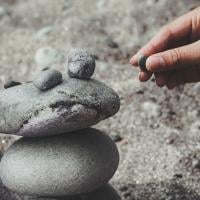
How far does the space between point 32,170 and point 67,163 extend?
0.12 metres

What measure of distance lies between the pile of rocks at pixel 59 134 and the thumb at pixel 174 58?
0.65 ft

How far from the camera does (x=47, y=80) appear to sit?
1906 millimetres

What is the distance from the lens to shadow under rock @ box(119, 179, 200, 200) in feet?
8.25

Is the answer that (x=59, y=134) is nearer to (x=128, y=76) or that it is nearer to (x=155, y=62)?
(x=155, y=62)

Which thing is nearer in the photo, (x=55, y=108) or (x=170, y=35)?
(x=55, y=108)

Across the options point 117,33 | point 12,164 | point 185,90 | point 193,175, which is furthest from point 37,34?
point 12,164

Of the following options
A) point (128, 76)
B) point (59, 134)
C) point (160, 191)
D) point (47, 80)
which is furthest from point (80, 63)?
point (128, 76)

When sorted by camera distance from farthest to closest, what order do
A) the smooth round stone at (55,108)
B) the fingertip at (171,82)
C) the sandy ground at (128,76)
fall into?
the sandy ground at (128,76)
the fingertip at (171,82)
the smooth round stone at (55,108)

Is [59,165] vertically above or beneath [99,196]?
above

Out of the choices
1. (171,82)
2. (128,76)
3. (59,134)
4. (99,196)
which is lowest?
(128,76)

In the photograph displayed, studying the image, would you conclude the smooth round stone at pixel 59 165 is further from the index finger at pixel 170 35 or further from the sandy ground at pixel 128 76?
the index finger at pixel 170 35

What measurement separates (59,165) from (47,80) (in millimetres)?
298

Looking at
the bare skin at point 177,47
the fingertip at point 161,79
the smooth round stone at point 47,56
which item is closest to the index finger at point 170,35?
the bare skin at point 177,47

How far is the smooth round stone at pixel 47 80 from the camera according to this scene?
6.25ft
